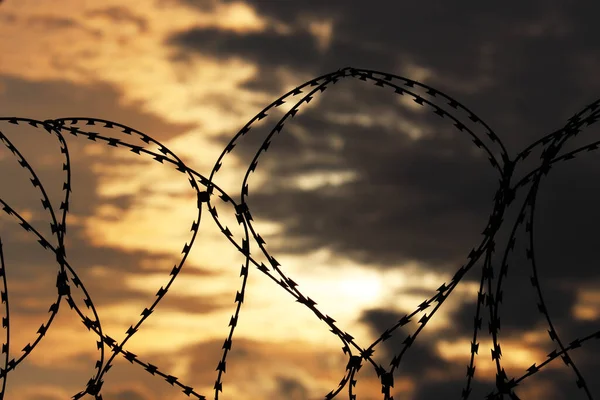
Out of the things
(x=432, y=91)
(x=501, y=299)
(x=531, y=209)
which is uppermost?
(x=432, y=91)

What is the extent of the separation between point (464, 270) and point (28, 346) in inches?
145

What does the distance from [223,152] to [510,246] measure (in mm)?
2417

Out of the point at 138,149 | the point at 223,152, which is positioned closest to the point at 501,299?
the point at 223,152

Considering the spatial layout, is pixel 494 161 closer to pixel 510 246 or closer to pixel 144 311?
pixel 510 246

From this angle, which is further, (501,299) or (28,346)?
(28,346)

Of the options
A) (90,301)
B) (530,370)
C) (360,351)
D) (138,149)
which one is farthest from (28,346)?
(530,370)

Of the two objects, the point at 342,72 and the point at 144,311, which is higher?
the point at 342,72

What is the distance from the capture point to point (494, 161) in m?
9.78

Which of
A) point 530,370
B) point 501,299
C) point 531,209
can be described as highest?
point 531,209

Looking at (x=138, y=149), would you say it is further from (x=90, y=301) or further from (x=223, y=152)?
(x=90, y=301)

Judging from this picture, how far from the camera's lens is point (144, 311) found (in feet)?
32.1

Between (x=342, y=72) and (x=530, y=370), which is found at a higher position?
(x=342, y=72)

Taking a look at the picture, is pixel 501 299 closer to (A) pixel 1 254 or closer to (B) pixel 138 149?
(B) pixel 138 149

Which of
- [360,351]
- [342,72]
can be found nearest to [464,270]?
[360,351]
